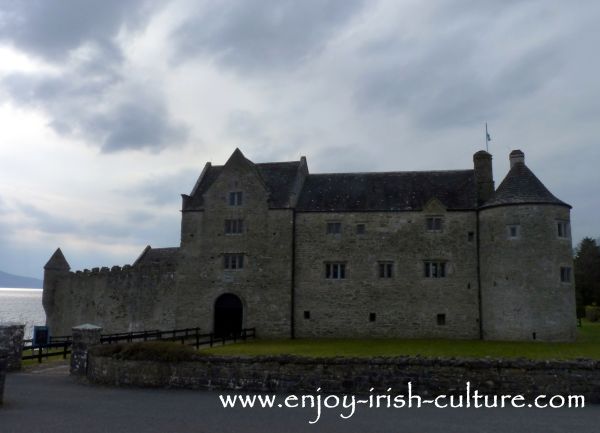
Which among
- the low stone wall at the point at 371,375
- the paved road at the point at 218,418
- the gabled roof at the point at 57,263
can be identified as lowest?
the paved road at the point at 218,418

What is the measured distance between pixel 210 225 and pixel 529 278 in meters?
21.8

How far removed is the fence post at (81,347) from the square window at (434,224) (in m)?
22.7

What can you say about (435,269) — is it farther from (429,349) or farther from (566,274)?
→ (429,349)

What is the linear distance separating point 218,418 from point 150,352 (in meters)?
6.73

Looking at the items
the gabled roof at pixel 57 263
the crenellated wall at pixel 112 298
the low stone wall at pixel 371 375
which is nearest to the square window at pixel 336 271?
the crenellated wall at pixel 112 298

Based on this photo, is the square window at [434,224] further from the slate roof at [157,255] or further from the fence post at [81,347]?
the slate roof at [157,255]

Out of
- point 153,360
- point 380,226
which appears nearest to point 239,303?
point 380,226

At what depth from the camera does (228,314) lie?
37.7 m

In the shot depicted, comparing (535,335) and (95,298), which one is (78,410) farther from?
(95,298)

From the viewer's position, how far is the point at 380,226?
3681 centimetres

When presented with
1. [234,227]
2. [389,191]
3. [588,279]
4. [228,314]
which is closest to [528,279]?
[389,191]

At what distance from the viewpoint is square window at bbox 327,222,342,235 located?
3734 centimetres

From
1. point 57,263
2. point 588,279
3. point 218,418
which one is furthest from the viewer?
point 588,279

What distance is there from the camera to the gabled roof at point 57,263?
156 feet
